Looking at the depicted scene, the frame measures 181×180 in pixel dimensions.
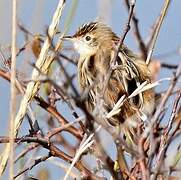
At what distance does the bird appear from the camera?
2.65 metres

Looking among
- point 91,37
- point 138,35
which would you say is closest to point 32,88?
point 138,35

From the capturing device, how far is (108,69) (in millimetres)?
2396

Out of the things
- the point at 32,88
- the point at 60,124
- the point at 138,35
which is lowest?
the point at 60,124

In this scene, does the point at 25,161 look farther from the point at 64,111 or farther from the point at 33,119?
the point at 64,111

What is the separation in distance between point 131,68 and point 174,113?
1.39 m

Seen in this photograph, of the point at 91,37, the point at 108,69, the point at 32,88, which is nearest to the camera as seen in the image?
the point at 32,88

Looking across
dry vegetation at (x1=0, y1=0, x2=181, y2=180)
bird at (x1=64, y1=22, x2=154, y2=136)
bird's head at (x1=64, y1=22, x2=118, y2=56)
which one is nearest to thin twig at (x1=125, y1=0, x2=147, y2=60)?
dry vegetation at (x1=0, y1=0, x2=181, y2=180)

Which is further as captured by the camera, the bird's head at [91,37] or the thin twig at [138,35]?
the bird's head at [91,37]

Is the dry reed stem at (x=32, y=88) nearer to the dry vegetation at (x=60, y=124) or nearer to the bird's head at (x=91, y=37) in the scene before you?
the dry vegetation at (x=60, y=124)

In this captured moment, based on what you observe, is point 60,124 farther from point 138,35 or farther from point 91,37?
point 91,37

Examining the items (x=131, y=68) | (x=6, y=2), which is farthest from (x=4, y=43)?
(x=131, y=68)

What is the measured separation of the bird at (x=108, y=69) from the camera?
8.69ft

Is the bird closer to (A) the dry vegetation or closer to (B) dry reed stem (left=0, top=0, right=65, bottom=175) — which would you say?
(A) the dry vegetation

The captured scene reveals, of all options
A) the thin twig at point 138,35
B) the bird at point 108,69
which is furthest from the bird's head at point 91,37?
the thin twig at point 138,35
